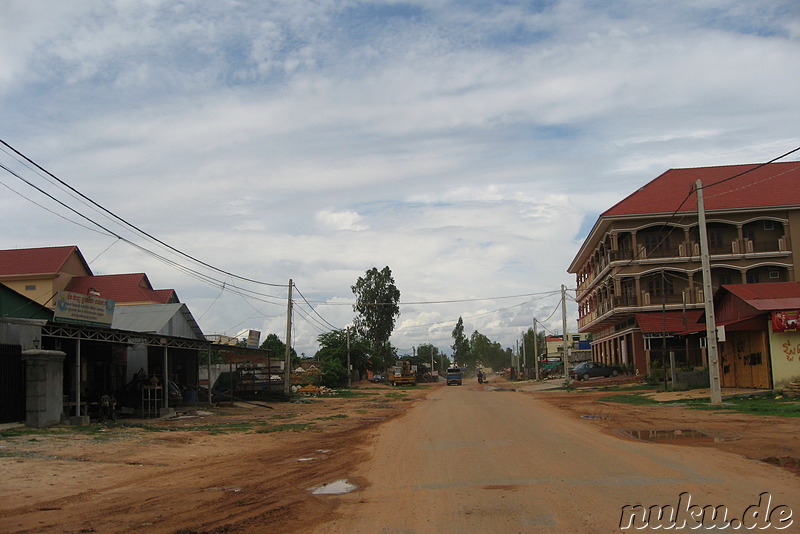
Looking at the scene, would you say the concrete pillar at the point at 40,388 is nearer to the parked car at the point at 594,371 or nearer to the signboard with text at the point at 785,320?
the signboard with text at the point at 785,320

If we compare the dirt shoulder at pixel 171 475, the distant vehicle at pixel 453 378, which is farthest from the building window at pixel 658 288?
the dirt shoulder at pixel 171 475

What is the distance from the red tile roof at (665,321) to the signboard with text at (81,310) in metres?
38.9

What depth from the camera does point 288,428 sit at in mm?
21578

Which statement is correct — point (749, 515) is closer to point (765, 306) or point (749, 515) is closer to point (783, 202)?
point (765, 306)

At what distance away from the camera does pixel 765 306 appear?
2667 cm

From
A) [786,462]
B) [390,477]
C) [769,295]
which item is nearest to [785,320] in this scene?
[769,295]

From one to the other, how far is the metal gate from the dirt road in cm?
1138

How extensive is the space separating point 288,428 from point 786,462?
578 inches

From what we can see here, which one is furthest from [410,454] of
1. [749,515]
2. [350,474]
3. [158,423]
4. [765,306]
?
[765,306]

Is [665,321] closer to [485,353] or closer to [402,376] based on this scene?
[402,376]

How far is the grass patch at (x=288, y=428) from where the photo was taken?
68.3ft

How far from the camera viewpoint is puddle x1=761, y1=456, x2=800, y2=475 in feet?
33.2

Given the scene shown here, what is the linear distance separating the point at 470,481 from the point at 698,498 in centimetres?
319

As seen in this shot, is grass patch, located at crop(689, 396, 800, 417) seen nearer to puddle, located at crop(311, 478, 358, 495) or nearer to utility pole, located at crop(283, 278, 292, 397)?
puddle, located at crop(311, 478, 358, 495)
